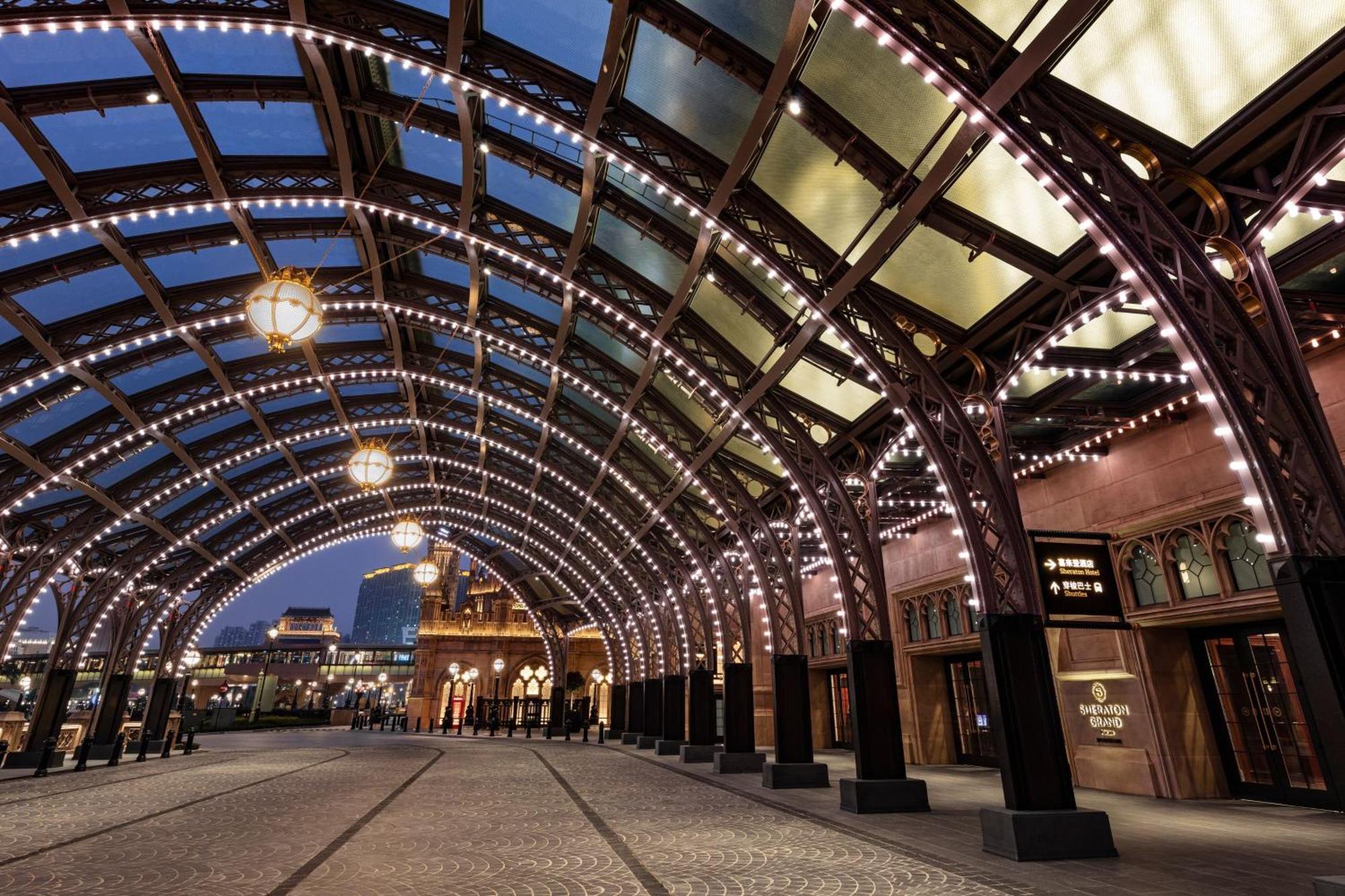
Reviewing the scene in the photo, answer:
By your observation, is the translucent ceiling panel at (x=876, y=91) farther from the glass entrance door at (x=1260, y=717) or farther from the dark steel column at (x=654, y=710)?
the dark steel column at (x=654, y=710)

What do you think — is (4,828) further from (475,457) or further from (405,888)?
(475,457)

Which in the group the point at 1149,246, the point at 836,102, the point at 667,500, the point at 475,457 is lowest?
the point at 1149,246

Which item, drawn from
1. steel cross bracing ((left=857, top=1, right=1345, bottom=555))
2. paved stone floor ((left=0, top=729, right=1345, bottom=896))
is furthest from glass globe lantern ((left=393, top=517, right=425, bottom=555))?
steel cross bracing ((left=857, top=1, right=1345, bottom=555))

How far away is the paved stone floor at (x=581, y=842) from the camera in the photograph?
700cm

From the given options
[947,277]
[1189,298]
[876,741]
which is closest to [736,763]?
[876,741]

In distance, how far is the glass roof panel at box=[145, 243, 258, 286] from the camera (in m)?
17.4

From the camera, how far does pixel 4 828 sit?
10234 millimetres

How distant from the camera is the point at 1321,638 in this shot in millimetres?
6000

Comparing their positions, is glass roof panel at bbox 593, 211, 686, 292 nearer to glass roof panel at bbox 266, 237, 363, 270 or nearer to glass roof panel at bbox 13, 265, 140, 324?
glass roof panel at bbox 266, 237, 363, 270

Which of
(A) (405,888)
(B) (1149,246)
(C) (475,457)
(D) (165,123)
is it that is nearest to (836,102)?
(B) (1149,246)

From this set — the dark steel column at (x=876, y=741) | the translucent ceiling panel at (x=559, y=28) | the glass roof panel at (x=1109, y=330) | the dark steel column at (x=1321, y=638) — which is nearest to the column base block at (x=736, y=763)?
the dark steel column at (x=876, y=741)

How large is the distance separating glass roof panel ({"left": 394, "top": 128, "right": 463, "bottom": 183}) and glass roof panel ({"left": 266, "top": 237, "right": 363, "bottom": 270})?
3.57 m

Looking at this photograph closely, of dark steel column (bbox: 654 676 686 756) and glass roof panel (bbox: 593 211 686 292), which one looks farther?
dark steel column (bbox: 654 676 686 756)

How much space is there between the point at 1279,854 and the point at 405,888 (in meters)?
9.85
